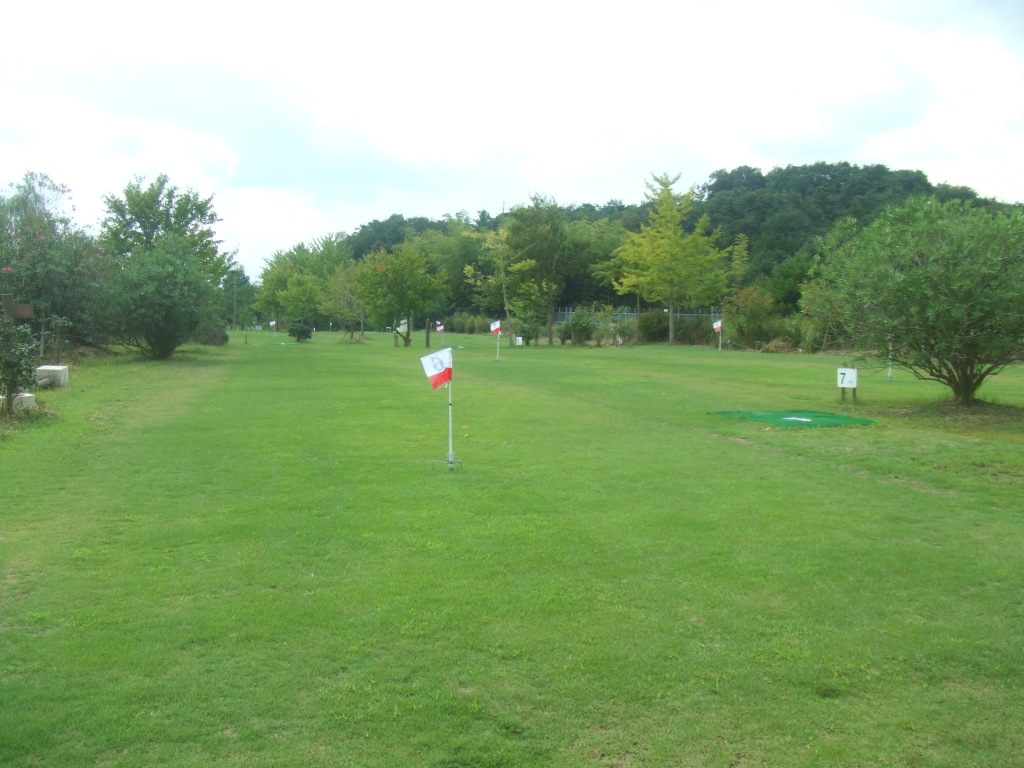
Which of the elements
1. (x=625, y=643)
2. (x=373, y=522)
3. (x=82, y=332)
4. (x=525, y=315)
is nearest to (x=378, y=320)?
(x=525, y=315)

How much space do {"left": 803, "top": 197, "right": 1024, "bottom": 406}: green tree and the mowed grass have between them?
144 inches

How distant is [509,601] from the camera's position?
557cm

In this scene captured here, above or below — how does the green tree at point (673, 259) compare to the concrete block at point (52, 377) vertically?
above

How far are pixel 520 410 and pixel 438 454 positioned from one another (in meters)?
5.20

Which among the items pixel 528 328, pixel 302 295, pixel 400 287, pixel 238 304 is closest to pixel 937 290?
pixel 400 287

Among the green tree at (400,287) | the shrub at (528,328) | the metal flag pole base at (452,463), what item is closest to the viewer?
the metal flag pole base at (452,463)

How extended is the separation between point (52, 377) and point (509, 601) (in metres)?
16.5

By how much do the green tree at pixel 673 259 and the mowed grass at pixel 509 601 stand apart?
37.9 meters

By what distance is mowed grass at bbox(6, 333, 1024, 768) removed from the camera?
12.8ft

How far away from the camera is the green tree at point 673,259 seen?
162 feet

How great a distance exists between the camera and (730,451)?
1154 centimetres

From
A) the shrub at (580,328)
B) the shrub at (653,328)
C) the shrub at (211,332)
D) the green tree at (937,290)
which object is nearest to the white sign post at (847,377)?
the green tree at (937,290)

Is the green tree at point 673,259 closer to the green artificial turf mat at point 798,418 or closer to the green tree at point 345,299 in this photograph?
the green tree at point 345,299

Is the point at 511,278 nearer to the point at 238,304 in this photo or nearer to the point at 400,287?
the point at 400,287
